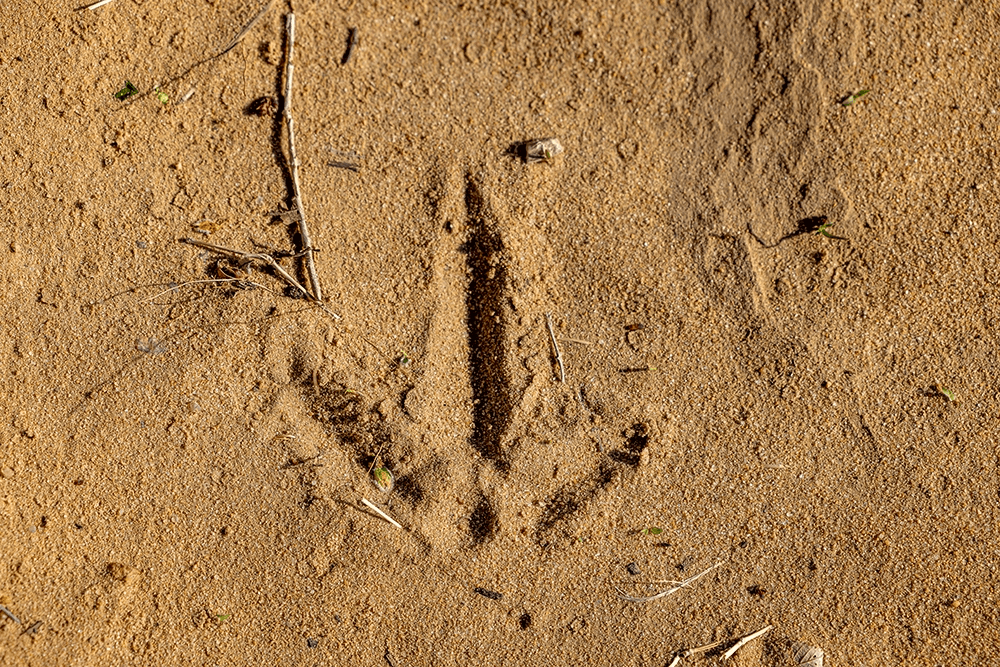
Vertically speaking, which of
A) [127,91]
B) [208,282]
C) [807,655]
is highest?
[127,91]

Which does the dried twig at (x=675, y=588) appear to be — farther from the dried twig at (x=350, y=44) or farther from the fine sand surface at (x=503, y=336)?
the dried twig at (x=350, y=44)

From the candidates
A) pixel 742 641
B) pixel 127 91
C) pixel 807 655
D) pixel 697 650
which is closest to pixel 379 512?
pixel 697 650

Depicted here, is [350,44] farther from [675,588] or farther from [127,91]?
[675,588]

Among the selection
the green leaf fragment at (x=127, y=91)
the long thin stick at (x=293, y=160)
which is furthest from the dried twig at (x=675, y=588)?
the green leaf fragment at (x=127, y=91)

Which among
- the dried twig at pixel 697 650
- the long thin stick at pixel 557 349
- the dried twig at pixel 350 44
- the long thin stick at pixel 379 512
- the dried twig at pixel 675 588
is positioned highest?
the dried twig at pixel 350 44

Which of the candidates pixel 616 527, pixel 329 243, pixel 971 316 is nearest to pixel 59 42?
pixel 329 243

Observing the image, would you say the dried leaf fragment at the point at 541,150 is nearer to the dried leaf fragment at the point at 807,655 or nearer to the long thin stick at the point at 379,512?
the long thin stick at the point at 379,512

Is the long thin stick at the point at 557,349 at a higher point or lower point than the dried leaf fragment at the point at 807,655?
higher
